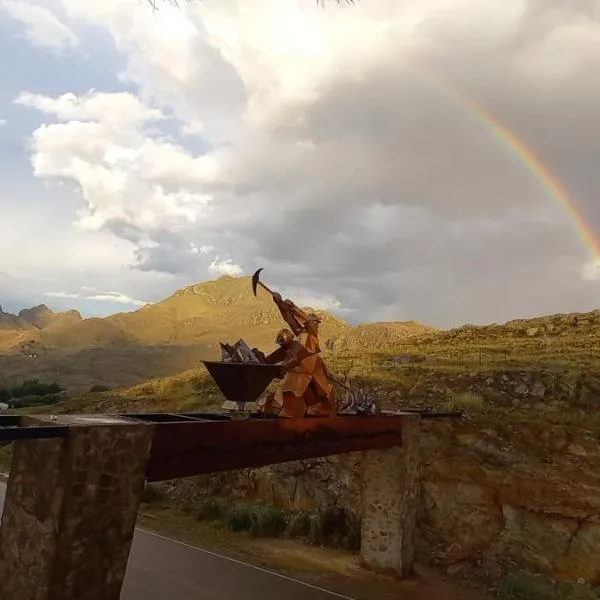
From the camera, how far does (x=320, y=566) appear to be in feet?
44.6

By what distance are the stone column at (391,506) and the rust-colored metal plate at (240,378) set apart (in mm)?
4725

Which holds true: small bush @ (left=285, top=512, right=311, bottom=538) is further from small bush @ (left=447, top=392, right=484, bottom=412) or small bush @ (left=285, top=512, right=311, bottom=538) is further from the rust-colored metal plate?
the rust-colored metal plate

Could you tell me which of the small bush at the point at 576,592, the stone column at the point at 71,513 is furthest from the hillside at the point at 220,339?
the small bush at the point at 576,592

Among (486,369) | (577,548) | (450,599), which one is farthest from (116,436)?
(486,369)

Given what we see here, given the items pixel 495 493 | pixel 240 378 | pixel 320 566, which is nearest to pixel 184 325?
pixel 495 493

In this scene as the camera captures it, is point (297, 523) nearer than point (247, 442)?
No

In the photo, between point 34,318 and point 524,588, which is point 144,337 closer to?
point 34,318

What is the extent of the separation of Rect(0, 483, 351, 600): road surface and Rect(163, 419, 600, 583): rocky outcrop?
382cm

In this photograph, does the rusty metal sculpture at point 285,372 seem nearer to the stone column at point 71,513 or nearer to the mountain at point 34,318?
the stone column at point 71,513

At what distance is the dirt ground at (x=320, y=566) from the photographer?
1227 centimetres

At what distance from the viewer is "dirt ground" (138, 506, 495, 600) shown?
12.3 m

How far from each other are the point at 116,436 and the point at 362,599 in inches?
284

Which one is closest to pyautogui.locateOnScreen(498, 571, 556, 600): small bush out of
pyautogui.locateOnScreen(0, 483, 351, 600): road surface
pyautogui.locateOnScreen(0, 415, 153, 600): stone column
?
pyautogui.locateOnScreen(0, 483, 351, 600): road surface

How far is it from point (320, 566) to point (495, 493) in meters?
4.83
